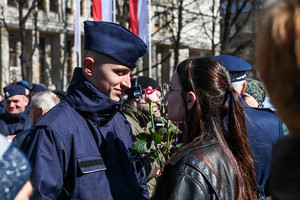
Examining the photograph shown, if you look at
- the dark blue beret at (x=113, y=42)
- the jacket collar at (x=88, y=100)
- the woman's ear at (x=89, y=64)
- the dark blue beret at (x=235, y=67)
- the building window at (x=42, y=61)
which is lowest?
the building window at (x=42, y=61)

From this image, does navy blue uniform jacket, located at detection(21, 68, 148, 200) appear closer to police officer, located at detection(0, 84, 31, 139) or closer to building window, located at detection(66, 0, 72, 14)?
police officer, located at detection(0, 84, 31, 139)

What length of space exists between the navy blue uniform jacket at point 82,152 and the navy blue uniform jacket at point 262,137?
2.84 ft

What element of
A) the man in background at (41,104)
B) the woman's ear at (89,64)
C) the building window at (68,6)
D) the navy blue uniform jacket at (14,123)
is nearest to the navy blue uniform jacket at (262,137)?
the woman's ear at (89,64)

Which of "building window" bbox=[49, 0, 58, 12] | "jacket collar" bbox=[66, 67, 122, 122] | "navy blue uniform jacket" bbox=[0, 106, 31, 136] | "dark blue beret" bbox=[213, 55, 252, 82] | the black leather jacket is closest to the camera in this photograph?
the black leather jacket

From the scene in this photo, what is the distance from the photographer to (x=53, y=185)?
2006mm

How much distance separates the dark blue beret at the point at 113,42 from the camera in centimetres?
→ 238

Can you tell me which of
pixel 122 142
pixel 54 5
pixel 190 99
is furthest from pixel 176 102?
pixel 54 5

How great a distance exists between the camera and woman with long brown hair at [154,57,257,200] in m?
1.77

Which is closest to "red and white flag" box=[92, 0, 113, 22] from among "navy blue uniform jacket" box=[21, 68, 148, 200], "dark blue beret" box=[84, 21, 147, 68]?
"dark blue beret" box=[84, 21, 147, 68]

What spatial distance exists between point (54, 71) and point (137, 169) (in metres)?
24.2

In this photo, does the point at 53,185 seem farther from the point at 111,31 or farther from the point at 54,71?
the point at 54,71

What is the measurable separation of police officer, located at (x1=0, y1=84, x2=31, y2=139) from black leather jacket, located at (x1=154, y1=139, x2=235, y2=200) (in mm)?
4701

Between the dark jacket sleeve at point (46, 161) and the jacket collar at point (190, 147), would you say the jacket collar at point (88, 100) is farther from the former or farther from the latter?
the jacket collar at point (190, 147)

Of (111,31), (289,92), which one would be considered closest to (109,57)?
(111,31)
